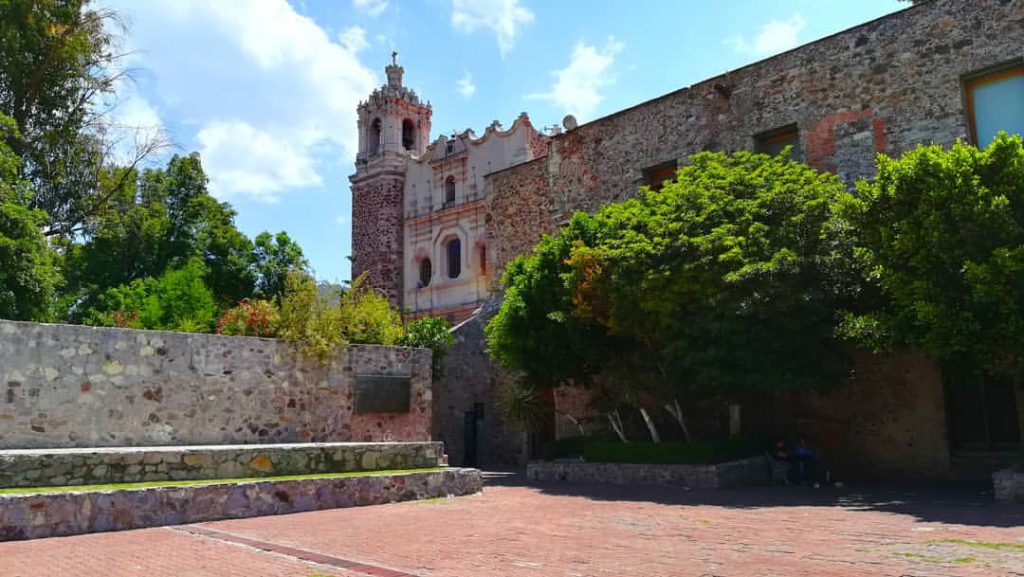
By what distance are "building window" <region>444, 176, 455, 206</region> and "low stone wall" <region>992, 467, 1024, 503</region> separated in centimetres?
3146

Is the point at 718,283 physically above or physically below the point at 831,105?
below

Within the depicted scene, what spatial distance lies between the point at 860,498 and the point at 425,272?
1212 inches

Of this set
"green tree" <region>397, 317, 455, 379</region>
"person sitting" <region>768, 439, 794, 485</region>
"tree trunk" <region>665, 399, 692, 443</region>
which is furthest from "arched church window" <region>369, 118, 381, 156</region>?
"person sitting" <region>768, 439, 794, 485</region>

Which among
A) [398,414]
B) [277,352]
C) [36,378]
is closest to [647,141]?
[398,414]

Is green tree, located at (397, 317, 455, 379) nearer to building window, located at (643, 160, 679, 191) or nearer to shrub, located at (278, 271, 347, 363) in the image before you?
building window, located at (643, 160, 679, 191)

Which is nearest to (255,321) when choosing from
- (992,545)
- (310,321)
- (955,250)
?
(310,321)

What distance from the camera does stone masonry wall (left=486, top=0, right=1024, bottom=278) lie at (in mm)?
15648

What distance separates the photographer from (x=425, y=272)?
41.2 m

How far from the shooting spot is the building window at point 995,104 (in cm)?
1502

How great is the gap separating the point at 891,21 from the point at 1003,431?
8.74m

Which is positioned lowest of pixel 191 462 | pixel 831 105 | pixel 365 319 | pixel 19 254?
pixel 191 462

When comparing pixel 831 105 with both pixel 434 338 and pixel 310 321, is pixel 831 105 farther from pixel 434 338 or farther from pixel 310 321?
pixel 434 338

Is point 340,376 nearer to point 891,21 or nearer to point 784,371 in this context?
point 784,371

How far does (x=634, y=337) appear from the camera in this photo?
16938mm
